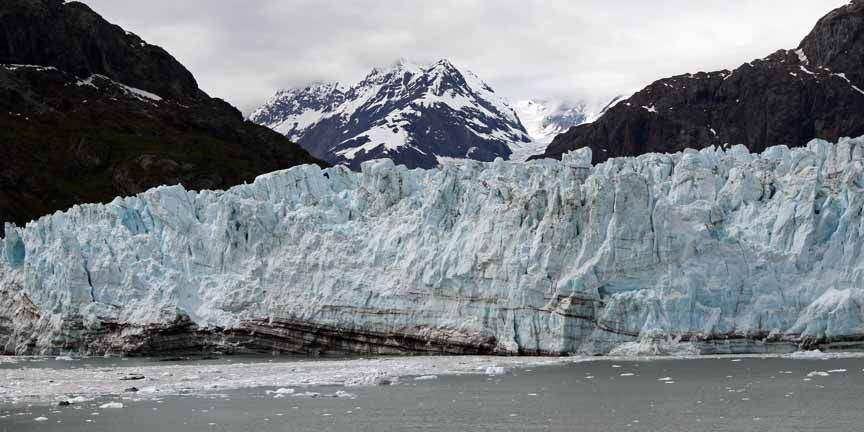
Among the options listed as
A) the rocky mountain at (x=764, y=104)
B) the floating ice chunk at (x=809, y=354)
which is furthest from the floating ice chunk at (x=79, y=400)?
the rocky mountain at (x=764, y=104)

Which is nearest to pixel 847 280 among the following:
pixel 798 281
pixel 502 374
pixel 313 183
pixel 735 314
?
pixel 798 281

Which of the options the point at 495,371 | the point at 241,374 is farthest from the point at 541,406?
the point at 241,374

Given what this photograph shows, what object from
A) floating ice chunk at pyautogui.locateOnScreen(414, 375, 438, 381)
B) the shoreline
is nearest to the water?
floating ice chunk at pyautogui.locateOnScreen(414, 375, 438, 381)

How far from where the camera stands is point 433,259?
39.6 metres

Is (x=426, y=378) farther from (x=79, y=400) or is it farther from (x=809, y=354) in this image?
(x=809, y=354)

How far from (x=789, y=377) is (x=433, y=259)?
567 inches

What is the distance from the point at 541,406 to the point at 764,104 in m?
94.0

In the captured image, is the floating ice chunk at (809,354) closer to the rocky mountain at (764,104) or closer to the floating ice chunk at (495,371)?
the floating ice chunk at (495,371)

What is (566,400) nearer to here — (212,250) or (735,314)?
(735,314)

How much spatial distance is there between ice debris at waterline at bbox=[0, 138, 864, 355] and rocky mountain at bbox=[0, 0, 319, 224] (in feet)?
137

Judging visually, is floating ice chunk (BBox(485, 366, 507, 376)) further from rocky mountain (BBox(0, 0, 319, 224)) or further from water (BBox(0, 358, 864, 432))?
rocky mountain (BBox(0, 0, 319, 224))

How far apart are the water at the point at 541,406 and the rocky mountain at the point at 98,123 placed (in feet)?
198

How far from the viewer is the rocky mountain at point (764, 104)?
110m

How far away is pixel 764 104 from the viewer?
370 feet
